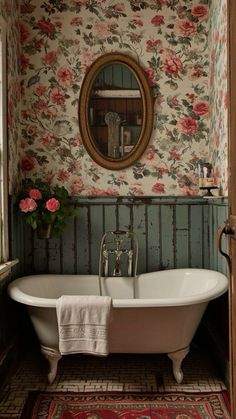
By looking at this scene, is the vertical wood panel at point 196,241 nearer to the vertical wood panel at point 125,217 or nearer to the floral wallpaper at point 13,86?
the vertical wood panel at point 125,217

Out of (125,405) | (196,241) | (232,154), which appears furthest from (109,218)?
(232,154)

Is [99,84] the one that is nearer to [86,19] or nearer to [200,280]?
[86,19]

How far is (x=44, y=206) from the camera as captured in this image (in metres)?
2.69

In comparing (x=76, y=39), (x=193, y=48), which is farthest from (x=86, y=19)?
(x=193, y=48)

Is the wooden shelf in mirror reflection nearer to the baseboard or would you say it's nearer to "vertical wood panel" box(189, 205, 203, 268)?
"vertical wood panel" box(189, 205, 203, 268)

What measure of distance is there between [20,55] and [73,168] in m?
0.94

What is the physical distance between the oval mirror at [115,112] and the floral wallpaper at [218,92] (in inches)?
18.7

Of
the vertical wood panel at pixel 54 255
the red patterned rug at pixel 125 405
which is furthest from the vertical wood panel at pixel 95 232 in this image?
the red patterned rug at pixel 125 405

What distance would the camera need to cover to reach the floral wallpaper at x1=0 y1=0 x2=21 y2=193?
2.57 m

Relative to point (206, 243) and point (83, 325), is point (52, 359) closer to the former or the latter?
point (83, 325)

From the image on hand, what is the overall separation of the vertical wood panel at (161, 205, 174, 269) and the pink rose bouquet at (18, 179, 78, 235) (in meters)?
0.67

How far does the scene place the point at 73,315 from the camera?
2.06 m

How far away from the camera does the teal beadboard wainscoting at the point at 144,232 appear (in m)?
2.88

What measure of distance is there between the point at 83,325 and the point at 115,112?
1.62m
